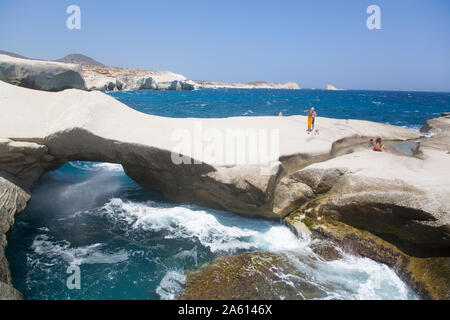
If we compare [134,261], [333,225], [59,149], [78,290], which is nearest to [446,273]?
[333,225]

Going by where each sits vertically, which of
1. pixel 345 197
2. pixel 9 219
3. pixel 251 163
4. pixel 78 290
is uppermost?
pixel 251 163

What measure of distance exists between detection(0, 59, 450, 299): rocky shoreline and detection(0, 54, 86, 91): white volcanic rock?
37.5 feet

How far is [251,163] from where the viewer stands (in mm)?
8477

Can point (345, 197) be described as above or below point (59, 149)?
below

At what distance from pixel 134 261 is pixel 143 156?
3544mm

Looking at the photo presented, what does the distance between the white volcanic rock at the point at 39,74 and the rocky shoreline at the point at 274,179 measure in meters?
11.4

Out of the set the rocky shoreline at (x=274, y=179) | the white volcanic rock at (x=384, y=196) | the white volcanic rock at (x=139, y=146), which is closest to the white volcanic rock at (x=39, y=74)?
the rocky shoreline at (x=274, y=179)

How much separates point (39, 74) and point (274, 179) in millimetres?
21215

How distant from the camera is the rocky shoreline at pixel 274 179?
6438 millimetres

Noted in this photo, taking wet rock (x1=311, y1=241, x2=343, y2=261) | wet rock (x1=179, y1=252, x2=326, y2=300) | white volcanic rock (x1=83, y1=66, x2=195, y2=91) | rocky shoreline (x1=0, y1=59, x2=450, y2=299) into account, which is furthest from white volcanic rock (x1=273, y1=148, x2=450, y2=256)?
white volcanic rock (x1=83, y1=66, x2=195, y2=91)

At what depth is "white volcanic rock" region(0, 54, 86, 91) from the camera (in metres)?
18.4

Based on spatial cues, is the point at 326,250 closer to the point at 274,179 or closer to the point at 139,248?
the point at 274,179
